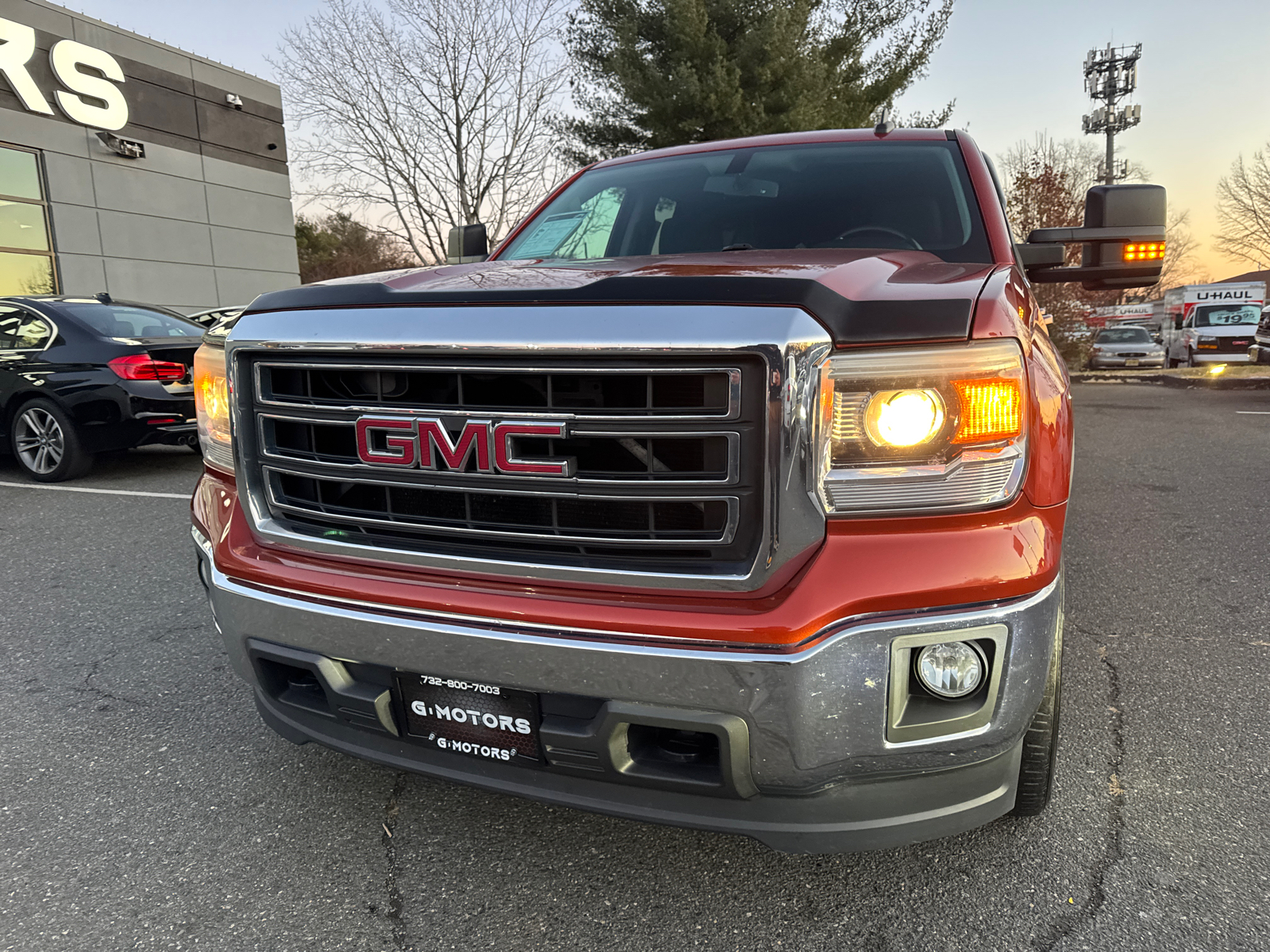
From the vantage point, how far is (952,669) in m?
1.50

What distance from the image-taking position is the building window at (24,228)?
598 inches

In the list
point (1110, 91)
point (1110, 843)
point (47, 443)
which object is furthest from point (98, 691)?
point (1110, 91)

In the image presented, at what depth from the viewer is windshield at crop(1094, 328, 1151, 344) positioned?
1005 inches

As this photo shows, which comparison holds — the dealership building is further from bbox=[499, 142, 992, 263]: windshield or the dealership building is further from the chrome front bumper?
the chrome front bumper

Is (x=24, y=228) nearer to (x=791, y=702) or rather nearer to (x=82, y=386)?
(x=82, y=386)

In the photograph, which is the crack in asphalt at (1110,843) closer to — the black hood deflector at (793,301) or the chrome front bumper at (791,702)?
the chrome front bumper at (791,702)

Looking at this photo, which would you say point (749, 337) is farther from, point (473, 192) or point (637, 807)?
point (473, 192)

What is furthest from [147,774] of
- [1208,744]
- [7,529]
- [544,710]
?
[7,529]

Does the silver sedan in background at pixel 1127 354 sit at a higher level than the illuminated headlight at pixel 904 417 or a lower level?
lower

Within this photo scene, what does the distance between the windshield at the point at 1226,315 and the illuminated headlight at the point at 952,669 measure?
1042 inches

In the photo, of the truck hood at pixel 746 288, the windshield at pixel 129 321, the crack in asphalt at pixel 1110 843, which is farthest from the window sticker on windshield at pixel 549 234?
the windshield at pixel 129 321

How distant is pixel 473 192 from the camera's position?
20656 mm

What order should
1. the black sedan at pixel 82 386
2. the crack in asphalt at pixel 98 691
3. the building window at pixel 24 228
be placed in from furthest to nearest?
the building window at pixel 24 228 < the black sedan at pixel 82 386 < the crack in asphalt at pixel 98 691

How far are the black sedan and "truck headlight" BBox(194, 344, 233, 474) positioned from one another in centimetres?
499
